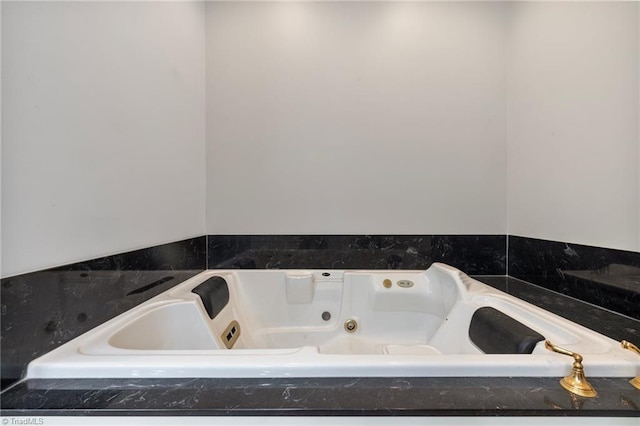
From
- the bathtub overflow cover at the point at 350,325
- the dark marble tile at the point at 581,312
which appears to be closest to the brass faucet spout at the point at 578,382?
the dark marble tile at the point at 581,312

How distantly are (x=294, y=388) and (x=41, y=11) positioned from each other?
1.08m

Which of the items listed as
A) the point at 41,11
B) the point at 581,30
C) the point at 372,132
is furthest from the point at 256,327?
the point at 581,30

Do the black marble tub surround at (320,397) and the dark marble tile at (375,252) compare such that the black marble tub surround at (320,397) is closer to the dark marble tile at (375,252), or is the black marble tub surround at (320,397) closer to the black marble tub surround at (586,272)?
the black marble tub surround at (586,272)

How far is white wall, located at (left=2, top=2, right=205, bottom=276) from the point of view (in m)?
0.58

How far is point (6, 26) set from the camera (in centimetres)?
57

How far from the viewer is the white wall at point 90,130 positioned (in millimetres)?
584

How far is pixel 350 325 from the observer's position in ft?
4.54

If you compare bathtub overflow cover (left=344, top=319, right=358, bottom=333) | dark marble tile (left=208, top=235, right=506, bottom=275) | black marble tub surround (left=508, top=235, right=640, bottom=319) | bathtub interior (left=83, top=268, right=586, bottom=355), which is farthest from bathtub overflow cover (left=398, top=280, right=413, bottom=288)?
black marble tub surround (left=508, top=235, right=640, bottom=319)

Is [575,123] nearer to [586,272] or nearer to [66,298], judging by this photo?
[586,272]

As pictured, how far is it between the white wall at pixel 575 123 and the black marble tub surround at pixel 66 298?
5.57 feet

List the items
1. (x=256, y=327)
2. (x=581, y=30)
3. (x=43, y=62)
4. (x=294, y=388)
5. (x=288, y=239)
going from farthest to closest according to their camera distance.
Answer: (x=288, y=239) < (x=256, y=327) < (x=581, y=30) < (x=43, y=62) < (x=294, y=388)

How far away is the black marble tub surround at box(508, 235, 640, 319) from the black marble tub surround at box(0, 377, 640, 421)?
509 mm

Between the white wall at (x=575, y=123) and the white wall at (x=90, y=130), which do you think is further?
the white wall at (x=575, y=123)

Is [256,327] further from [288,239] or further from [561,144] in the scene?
[561,144]
